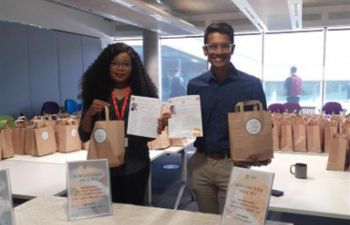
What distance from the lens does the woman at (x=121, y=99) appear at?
5.67 ft

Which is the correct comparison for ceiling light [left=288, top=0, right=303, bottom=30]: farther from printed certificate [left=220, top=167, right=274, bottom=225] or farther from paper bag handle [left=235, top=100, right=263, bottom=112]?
printed certificate [left=220, top=167, right=274, bottom=225]

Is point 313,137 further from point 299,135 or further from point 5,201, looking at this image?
point 5,201

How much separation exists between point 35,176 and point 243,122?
1.63m

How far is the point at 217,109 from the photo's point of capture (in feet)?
5.27

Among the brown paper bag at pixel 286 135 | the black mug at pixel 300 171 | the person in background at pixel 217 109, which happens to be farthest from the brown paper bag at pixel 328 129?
the person in background at pixel 217 109

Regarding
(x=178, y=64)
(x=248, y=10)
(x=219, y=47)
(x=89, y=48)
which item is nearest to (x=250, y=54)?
(x=178, y=64)

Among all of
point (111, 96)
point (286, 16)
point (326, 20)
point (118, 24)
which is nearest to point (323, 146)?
point (111, 96)

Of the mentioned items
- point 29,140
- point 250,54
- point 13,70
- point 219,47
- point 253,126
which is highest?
point 250,54

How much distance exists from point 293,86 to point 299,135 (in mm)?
4822

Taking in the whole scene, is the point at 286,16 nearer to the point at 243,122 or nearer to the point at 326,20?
the point at 326,20

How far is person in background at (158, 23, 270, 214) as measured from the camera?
5.07 ft

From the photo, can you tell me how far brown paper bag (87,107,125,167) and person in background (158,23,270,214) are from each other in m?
0.25

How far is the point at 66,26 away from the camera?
6473 mm

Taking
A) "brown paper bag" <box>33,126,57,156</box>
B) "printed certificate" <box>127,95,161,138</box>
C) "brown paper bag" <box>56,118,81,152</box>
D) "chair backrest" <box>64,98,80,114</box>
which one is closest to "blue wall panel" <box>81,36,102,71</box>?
"chair backrest" <box>64,98,80,114</box>
